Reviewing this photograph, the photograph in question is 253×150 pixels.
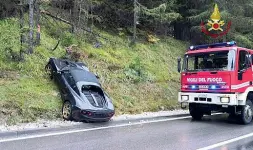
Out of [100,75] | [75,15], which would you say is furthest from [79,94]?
[75,15]

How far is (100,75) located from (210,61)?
479 cm

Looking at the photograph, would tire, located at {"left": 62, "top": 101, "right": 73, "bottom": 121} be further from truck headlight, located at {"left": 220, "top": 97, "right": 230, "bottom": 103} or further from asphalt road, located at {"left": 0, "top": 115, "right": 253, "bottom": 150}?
truck headlight, located at {"left": 220, "top": 97, "right": 230, "bottom": 103}

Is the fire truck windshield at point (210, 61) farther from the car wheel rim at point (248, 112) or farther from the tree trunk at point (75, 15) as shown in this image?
the tree trunk at point (75, 15)

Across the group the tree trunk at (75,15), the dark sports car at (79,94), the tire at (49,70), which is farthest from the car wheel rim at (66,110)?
the tree trunk at (75,15)

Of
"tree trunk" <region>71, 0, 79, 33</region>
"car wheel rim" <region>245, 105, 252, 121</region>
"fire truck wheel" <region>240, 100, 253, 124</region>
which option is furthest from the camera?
"tree trunk" <region>71, 0, 79, 33</region>

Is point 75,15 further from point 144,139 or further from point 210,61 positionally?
point 144,139

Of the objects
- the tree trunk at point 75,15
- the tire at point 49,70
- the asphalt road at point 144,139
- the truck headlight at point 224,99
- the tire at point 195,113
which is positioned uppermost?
the tree trunk at point 75,15

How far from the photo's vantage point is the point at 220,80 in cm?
1148

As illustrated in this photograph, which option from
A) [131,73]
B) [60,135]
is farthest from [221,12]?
[60,135]

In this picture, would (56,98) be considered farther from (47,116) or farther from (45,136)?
(45,136)

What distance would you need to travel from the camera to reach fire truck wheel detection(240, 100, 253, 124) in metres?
11.6

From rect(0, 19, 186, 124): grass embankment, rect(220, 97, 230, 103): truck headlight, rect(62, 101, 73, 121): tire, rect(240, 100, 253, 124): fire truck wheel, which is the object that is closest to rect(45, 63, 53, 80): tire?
rect(0, 19, 186, 124): grass embankment

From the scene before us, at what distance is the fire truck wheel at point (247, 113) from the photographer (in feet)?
38.2

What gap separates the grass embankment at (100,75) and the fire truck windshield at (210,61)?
8.93ft
